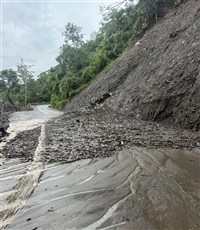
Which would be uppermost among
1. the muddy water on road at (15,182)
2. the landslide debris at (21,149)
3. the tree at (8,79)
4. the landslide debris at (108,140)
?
the tree at (8,79)

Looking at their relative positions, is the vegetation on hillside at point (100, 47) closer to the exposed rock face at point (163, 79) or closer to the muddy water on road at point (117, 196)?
the exposed rock face at point (163, 79)

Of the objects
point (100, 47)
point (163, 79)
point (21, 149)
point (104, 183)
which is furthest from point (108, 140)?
point (100, 47)

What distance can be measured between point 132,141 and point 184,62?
708 centimetres

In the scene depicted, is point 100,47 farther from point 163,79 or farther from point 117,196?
point 117,196

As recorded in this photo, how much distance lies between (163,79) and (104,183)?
11150mm

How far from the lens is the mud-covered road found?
5.11 metres

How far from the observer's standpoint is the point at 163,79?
16859mm

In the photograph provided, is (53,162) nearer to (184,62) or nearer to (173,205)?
(173,205)

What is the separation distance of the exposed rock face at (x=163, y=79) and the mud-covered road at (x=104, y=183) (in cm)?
271

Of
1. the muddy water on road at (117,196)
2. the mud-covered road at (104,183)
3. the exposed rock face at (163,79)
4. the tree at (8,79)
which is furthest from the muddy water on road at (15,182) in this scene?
the tree at (8,79)

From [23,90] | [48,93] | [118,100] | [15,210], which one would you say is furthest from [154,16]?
[23,90]

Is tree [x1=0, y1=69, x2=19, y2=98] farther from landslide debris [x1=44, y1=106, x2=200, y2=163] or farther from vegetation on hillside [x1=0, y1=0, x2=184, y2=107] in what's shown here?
landslide debris [x1=44, y1=106, x2=200, y2=163]

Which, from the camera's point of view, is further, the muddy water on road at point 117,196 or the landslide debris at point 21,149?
the landslide debris at point 21,149

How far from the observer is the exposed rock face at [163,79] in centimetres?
1419
